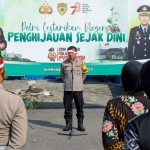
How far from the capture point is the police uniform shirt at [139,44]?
1223 cm

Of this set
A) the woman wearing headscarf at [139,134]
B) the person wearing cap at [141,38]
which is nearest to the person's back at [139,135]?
the woman wearing headscarf at [139,134]

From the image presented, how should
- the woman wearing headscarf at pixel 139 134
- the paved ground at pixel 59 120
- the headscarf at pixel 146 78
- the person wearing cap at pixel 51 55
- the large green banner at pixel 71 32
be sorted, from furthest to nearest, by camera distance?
1. the person wearing cap at pixel 51 55
2. the large green banner at pixel 71 32
3. the paved ground at pixel 59 120
4. the headscarf at pixel 146 78
5. the woman wearing headscarf at pixel 139 134

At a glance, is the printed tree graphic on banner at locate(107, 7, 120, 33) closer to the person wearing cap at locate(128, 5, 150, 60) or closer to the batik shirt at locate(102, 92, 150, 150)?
the person wearing cap at locate(128, 5, 150, 60)

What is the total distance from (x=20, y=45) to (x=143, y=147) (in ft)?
32.1

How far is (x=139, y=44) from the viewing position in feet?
40.6

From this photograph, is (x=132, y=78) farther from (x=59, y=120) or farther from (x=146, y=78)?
(x=59, y=120)

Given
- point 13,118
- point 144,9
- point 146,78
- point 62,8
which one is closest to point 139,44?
point 144,9

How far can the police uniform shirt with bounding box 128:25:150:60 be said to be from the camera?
12.2m

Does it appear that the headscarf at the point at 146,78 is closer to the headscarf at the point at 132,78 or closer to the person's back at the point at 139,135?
the person's back at the point at 139,135

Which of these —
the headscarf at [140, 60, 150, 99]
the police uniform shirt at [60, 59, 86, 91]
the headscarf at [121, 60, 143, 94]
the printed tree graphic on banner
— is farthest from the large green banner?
the headscarf at [140, 60, 150, 99]

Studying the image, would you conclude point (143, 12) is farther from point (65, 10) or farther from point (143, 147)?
point (143, 147)

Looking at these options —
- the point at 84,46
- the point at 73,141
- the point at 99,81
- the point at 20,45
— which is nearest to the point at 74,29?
the point at 84,46

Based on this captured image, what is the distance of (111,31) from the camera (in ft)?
39.8

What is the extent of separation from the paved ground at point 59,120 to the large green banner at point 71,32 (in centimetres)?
110
